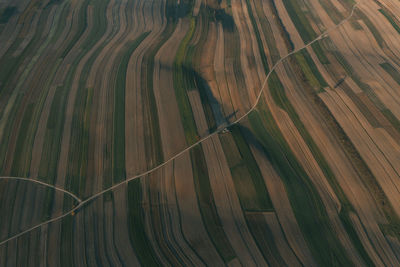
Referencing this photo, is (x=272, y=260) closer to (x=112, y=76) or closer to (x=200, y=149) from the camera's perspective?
(x=200, y=149)

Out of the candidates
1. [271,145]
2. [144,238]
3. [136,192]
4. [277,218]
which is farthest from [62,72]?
[277,218]

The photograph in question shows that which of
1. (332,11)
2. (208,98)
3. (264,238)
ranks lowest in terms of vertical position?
(264,238)

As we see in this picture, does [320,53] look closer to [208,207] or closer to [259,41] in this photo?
[259,41]

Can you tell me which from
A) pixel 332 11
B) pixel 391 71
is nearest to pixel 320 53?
pixel 391 71

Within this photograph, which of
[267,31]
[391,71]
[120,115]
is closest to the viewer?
[120,115]

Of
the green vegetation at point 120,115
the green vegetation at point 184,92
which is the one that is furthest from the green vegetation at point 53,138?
the green vegetation at point 184,92

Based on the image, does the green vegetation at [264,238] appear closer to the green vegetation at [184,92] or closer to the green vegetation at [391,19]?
the green vegetation at [184,92]
